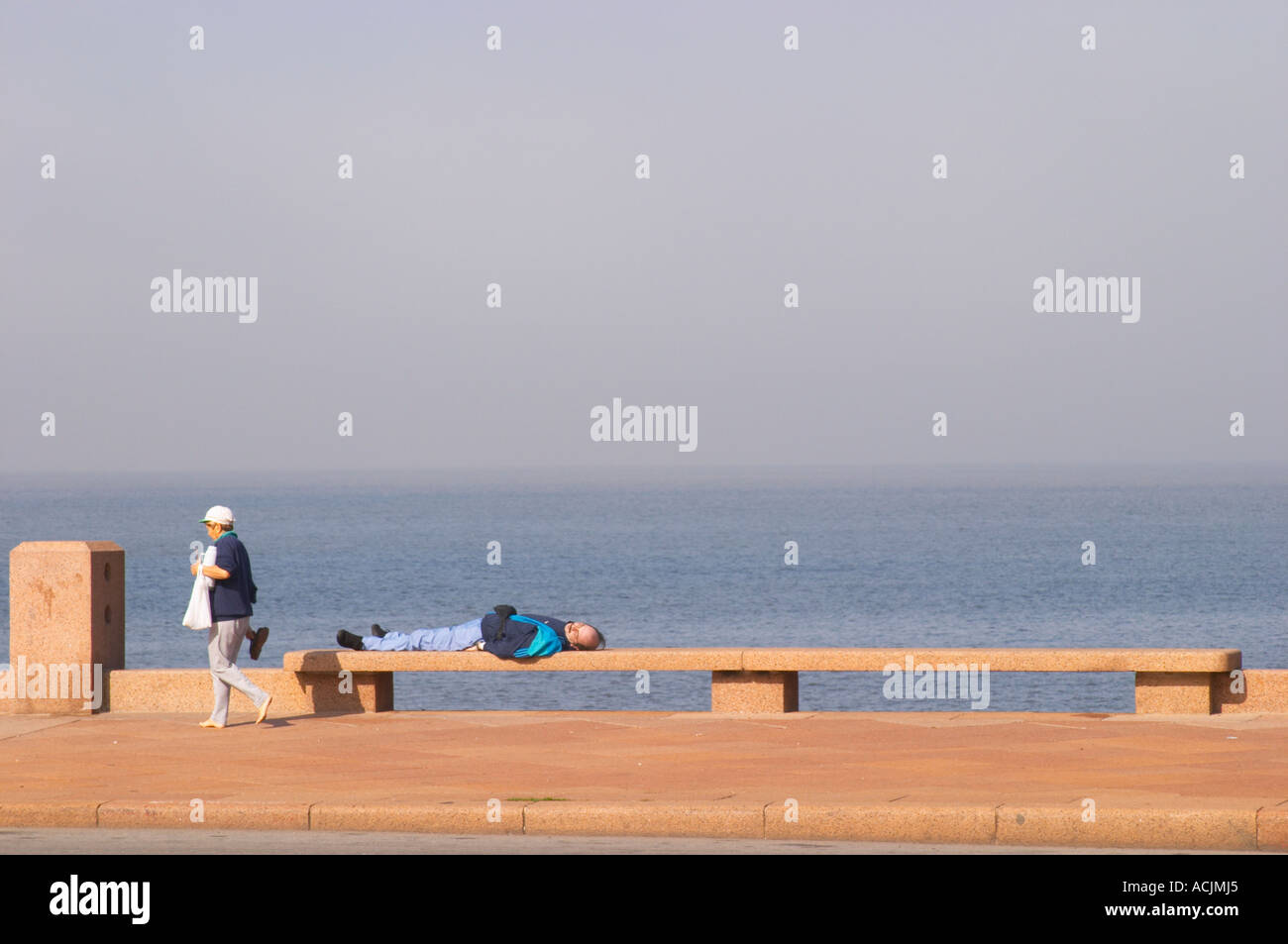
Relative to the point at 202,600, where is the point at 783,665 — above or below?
below

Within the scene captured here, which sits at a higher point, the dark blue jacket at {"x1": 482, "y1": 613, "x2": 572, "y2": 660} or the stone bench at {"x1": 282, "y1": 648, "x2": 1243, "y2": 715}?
the dark blue jacket at {"x1": 482, "y1": 613, "x2": 572, "y2": 660}

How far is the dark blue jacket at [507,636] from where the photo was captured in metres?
13.8

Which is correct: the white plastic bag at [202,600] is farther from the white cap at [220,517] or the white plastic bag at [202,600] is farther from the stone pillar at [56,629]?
the stone pillar at [56,629]

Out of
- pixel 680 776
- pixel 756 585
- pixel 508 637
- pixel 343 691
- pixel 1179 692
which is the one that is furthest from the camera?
pixel 756 585

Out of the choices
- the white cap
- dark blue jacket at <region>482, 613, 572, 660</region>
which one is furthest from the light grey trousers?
dark blue jacket at <region>482, 613, 572, 660</region>

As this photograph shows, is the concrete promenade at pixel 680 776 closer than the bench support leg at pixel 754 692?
Yes

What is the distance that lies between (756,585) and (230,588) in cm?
7304

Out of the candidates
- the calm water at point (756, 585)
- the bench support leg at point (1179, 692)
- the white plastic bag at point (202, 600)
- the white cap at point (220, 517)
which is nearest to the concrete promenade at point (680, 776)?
the bench support leg at point (1179, 692)

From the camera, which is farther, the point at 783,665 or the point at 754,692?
the point at 754,692

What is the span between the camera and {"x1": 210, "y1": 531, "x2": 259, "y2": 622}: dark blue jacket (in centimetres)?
1290

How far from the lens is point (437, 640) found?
46.5 feet

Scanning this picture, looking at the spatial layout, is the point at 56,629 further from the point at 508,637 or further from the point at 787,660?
the point at 787,660

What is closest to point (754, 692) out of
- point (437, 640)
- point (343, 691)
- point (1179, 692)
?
point (437, 640)

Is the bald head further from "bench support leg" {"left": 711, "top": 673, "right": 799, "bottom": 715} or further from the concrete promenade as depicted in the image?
"bench support leg" {"left": 711, "top": 673, "right": 799, "bottom": 715}
